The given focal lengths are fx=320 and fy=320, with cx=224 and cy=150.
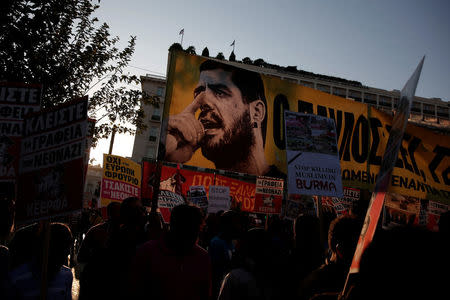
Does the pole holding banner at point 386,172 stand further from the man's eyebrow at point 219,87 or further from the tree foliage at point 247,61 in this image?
the tree foliage at point 247,61

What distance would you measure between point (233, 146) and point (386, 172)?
12.9ft

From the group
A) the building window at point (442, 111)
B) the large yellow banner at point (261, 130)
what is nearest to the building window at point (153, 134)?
the large yellow banner at point (261, 130)

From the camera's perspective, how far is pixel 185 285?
7.90 ft

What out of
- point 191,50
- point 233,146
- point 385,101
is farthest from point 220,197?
point 385,101

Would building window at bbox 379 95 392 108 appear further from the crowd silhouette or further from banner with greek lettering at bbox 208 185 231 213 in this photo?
the crowd silhouette

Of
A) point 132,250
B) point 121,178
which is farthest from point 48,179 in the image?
point 121,178

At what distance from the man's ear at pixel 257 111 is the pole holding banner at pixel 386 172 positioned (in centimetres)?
394

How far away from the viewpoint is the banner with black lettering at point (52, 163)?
273cm

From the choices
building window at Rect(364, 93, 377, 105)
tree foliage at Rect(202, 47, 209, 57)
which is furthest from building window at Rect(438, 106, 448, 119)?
tree foliage at Rect(202, 47, 209, 57)

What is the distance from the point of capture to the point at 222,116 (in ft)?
17.3

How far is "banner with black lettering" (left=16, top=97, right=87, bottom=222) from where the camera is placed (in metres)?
2.73

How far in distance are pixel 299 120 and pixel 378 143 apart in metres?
3.05

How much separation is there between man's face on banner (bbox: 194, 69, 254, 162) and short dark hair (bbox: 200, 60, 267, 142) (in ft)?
0.26

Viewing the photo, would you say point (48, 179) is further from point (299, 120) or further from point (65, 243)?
point (299, 120)
